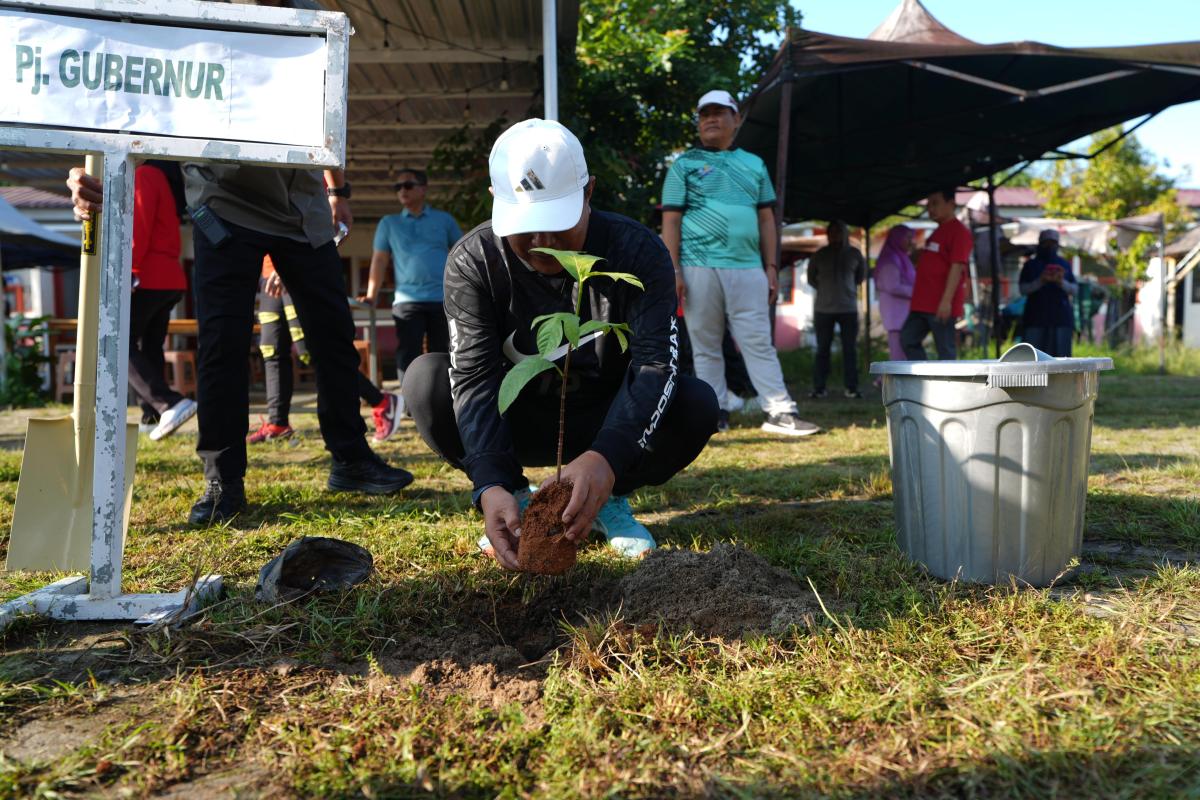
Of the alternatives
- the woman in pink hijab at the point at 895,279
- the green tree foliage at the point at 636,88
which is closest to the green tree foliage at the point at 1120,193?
the green tree foliage at the point at 636,88

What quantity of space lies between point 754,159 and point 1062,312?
4.95 metres

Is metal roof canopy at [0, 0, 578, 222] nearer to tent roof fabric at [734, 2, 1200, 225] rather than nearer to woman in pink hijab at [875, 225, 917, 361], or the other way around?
tent roof fabric at [734, 2, 1200, 225]

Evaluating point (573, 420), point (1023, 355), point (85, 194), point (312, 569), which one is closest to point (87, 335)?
point (85, 194)

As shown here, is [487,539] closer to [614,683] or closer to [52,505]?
[614,683]

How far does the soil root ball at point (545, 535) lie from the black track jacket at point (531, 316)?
27 centimetres

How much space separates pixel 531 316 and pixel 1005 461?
4.27 feet

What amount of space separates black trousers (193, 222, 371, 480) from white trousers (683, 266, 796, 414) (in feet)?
7.81

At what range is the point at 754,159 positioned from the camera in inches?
200

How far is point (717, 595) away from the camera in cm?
191

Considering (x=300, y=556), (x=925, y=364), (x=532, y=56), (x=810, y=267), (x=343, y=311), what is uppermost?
(x=532, y=56)

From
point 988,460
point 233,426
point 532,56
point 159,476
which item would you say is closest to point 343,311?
point 233,426

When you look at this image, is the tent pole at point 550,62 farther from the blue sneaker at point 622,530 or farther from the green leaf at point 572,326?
the green leaf at point 572,326

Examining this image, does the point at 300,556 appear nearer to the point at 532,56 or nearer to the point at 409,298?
the point at 409,298

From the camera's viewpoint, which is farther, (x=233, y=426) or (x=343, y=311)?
(x=343, y=311)
